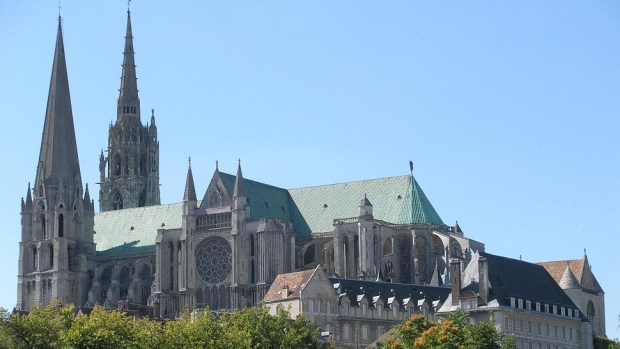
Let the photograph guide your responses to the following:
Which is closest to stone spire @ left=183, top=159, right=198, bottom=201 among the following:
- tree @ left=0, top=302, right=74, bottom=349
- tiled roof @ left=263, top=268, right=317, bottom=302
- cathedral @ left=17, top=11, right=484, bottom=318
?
cathedral @ left=17, top=11, right=484, bottom=318

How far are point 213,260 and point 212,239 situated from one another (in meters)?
2.01

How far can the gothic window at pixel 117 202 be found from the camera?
198 metres

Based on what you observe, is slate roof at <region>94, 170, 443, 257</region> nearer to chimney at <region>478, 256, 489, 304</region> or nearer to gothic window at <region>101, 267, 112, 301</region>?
gothic window at <region>101, 267, 112, 301</region>

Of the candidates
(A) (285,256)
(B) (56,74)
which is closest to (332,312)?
(A) (285,256)

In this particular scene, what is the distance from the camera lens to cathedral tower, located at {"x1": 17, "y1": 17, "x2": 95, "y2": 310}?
17625cm

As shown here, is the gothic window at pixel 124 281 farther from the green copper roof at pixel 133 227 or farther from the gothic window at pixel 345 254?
the gothic window at pixel 345 254

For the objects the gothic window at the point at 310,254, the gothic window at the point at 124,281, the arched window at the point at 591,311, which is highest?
the gothic window at the point at 310,254

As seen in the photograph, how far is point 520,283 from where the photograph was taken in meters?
125

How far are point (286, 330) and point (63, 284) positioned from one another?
205 ft

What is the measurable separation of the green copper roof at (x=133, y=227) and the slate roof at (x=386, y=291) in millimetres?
38634

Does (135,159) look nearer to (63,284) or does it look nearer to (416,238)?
(63,284)

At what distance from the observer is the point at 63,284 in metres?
175

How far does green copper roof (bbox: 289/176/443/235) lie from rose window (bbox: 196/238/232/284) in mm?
8266

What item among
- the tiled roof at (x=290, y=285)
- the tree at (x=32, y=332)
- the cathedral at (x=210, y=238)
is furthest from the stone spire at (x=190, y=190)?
the tree at (x=32, y=332)
